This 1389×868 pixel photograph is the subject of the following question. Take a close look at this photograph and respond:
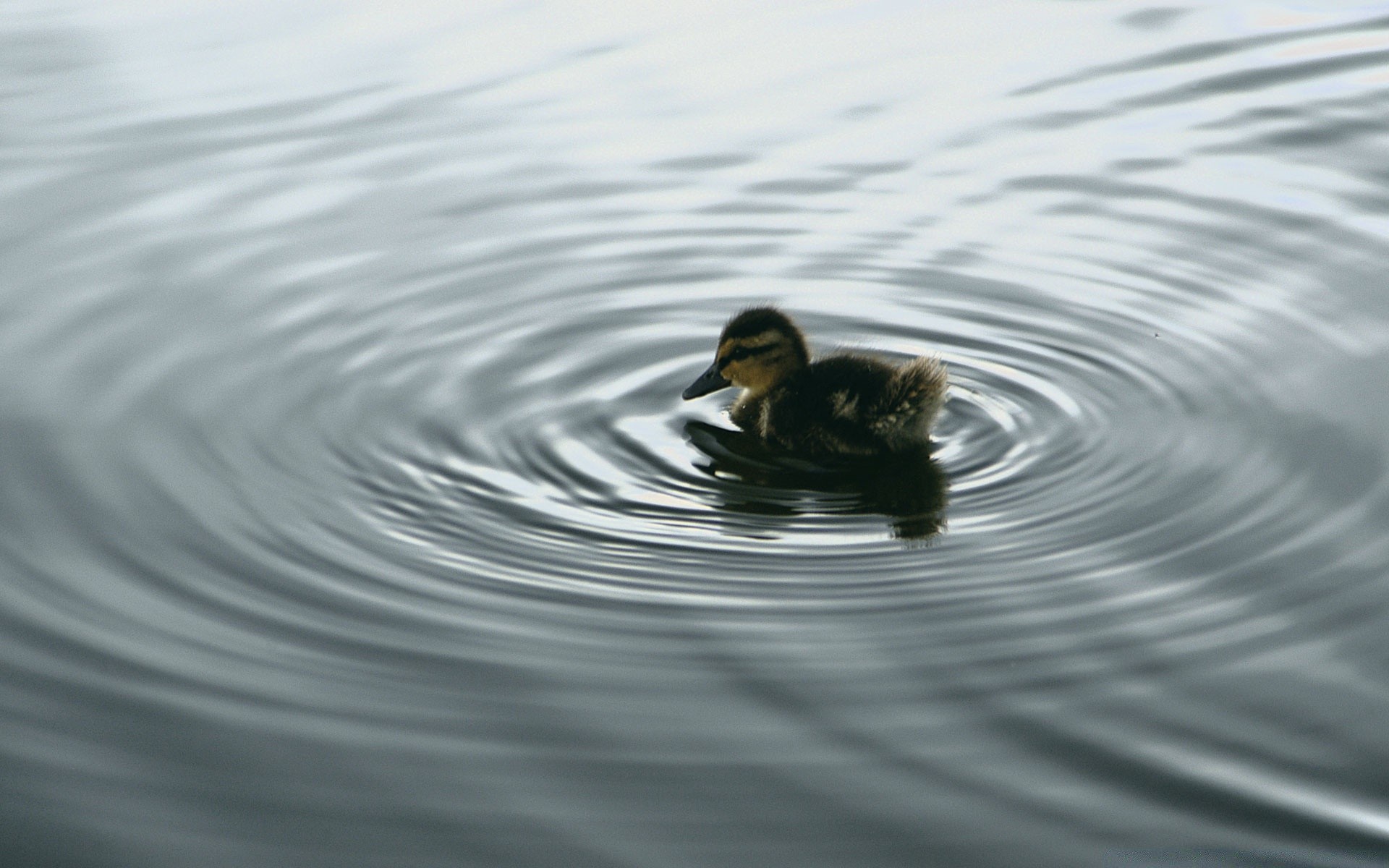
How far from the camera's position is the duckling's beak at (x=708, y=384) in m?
5.75

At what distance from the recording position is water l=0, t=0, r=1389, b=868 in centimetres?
366

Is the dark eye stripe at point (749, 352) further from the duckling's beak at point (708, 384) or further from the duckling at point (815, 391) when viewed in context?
the duckling's beak at point (708, 384)

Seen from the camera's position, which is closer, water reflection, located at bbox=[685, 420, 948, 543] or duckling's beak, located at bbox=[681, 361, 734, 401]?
water reflection, located at bbox=[685, 420, 948, 543]

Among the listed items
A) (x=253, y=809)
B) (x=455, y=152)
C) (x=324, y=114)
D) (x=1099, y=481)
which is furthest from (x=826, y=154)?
(x=253, y=809)

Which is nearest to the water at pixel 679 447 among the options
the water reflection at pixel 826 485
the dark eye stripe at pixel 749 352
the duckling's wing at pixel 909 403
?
the water reflection at pixel 826 485

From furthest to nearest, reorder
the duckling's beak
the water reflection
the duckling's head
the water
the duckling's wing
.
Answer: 1. the duckling's beak
2. the duckling's head
3. the duckling's wing
4. the water reflection
5. the water

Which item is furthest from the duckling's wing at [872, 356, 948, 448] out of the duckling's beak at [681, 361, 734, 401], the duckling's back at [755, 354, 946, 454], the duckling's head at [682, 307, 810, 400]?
the duckling's beak at [681, 361, 734, 401]

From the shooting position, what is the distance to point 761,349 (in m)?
5.64

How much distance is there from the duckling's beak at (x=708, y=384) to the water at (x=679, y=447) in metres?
0.12

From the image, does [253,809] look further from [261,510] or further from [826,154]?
[826,154]

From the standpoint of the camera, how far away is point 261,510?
15.9 feet

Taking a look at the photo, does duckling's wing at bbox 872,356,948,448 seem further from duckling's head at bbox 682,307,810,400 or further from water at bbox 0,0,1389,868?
duckling's head at bbox 682,307,810,400

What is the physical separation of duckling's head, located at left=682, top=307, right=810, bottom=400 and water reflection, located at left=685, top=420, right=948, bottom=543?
20 cm

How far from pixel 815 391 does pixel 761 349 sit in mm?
292
